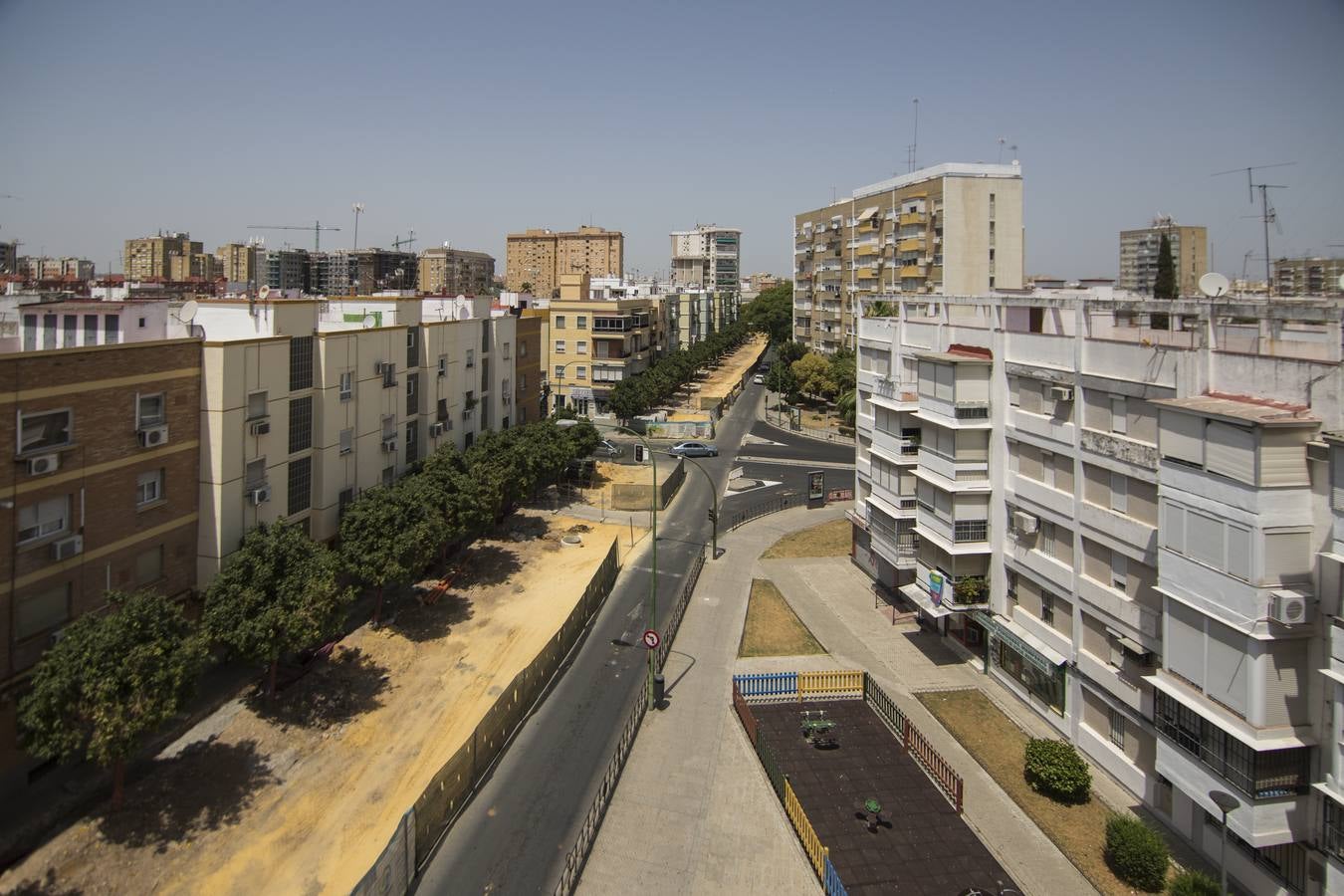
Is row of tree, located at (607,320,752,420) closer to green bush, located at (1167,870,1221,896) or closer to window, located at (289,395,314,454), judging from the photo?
window, located at (289,395,314,454)

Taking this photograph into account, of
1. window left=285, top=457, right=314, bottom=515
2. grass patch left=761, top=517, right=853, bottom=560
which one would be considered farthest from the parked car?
window left=285, top=457, right=314, bottom=515

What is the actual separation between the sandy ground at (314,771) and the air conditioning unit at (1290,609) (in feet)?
62.9

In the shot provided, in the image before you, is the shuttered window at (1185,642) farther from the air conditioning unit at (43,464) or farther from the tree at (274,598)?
the air conditioning unit at (43,464)

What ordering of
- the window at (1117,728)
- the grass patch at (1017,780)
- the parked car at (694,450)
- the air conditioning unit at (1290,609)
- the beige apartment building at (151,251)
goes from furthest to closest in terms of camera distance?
1. the beige apartment building at (151,251)
2. the parked car at (694,450)
3. the window at (1117,728)
4. the grass patch at (1017,780)
5. the air conditioning unit at (1290,609)

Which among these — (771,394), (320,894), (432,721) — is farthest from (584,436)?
(771,394)

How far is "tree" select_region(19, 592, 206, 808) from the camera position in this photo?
17.0m

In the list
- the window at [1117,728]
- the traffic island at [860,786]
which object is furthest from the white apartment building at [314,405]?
the window at [1117,728]

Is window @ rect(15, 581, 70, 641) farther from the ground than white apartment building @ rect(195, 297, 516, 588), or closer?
closer

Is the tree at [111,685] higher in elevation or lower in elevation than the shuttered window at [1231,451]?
lower

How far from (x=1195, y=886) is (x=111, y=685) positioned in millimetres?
22757

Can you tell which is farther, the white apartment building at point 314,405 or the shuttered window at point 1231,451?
the white apartment building at point 314,405

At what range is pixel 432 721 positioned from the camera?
23.7 m

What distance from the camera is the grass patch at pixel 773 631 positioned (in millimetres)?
28766

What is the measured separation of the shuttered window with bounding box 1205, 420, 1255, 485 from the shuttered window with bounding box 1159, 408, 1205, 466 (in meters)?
0.18
